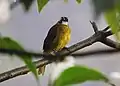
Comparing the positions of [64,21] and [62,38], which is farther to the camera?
[64,21]

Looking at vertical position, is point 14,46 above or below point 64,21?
below

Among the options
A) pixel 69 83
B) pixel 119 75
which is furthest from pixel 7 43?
pixel 119 75

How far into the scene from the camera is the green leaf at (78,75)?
0.09m

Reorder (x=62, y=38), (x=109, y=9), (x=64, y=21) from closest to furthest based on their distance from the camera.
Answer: (x=109, y=9) < (x=62, y=38) < (x=64, y=21)

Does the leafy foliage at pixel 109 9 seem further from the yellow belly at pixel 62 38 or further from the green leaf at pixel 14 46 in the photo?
the yellow belly at pixel 62 38

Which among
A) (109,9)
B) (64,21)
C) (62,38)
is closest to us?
(109,9)

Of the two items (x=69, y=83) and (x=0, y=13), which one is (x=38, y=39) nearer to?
(x=0, y=13)

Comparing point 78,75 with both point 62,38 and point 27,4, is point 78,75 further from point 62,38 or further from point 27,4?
point 62,38

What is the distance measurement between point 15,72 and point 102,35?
0.20ft

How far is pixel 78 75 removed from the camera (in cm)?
9

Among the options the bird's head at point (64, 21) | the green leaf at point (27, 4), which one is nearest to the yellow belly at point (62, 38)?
the bird's head at point (64, 21)

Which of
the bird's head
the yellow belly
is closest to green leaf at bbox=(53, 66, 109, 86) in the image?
the yellow belly

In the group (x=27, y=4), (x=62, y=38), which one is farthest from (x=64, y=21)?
(x=27, y=4)

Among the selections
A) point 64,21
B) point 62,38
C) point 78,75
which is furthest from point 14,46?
point 64,21
